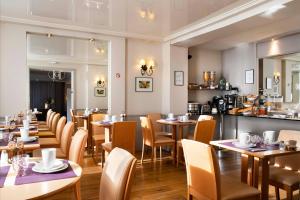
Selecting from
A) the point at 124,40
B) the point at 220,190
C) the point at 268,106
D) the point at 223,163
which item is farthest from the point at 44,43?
the point at 220,190

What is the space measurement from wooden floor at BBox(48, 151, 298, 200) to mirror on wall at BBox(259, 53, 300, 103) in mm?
2087

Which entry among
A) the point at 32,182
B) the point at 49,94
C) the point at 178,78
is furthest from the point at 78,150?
the point at 49,94

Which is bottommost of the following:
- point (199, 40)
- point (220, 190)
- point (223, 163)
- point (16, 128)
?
point (223, 163)

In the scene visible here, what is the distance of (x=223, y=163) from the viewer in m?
4.60

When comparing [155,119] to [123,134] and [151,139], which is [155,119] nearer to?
[151,139]

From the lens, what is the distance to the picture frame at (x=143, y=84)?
226 inches

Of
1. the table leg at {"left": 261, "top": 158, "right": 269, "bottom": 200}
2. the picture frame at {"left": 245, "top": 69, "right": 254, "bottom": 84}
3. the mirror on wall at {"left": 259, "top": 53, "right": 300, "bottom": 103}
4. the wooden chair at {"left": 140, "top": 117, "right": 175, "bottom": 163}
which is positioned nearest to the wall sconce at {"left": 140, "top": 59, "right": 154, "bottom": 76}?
the wooden chair at {"left": 140, "top": 117, "right": 175, "bottom": 163}

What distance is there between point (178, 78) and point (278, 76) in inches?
96.7

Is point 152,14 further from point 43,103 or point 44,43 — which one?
point 43,103

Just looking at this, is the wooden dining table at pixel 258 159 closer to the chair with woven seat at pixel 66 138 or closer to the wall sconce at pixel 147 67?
the chair with woven seat at pixel 66 138

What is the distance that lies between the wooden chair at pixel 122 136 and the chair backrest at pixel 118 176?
2.26 meters

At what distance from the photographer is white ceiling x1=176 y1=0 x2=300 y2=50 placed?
3.73 m

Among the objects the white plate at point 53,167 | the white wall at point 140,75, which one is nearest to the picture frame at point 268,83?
the white wall at point 140,75

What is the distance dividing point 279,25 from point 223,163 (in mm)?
2811
